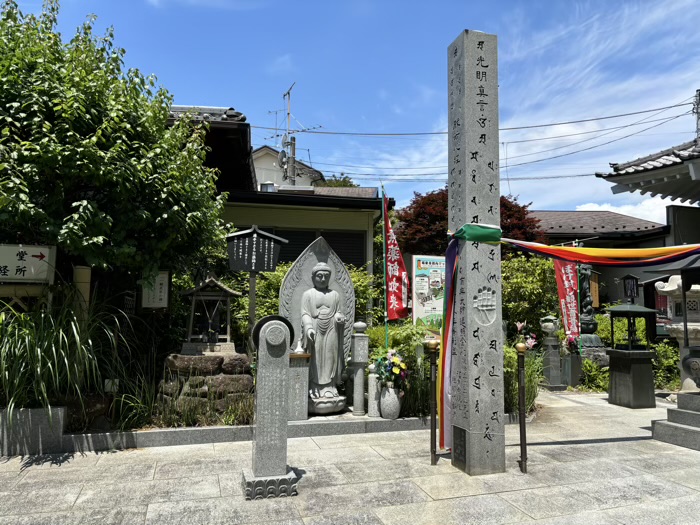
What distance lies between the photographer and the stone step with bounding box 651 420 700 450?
6.11 metres

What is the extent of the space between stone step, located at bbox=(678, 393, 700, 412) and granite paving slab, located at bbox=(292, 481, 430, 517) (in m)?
4.14

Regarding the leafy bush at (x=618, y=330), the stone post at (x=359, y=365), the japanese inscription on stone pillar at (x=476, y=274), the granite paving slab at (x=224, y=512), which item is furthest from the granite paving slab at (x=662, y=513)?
the leafy bush at (x=618, y=330)

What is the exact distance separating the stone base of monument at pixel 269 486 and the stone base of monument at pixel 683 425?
16.6 ft

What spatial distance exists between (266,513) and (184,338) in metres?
5.11

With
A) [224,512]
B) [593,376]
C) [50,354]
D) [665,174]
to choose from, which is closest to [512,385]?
[593,376]

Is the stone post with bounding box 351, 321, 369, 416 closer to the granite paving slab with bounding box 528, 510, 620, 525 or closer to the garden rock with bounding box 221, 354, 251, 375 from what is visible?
the garden rock with bounding box 221, 354, 251, 375

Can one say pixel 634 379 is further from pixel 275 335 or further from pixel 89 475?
pixel 89 475

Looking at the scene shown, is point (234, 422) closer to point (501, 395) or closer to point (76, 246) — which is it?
point (76, 246)

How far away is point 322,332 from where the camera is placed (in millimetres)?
7527

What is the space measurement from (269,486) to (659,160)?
9438 mm

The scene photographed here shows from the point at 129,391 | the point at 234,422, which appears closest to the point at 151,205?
the point at 129,391

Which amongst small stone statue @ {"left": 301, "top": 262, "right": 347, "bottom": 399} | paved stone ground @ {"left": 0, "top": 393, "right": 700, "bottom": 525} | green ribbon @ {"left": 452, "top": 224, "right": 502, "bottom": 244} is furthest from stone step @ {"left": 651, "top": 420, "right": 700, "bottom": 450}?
small stone statue @ {"left": 301, "top": 262, "right": 347, "bottom": 399}

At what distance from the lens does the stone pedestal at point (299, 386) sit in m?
7.04

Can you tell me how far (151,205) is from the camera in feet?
22.1
